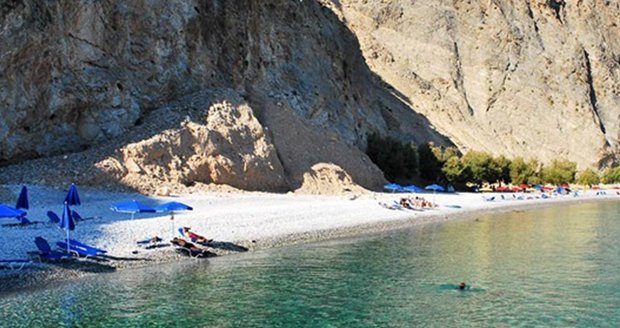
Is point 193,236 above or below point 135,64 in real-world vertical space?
below

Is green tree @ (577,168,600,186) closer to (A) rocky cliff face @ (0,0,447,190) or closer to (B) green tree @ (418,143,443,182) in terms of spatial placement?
(B) green tree @ (418,143,443,182)

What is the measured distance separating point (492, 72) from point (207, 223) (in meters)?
75.6

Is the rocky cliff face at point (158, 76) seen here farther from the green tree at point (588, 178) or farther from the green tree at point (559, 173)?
the green tree at point (588, 178)

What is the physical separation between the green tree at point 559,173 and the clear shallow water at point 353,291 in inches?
2122

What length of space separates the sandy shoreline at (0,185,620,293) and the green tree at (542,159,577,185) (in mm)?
36324

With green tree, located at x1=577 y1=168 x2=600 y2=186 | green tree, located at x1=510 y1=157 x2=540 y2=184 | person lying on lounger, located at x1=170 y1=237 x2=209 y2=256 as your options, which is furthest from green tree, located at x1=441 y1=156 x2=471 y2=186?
person lying on lounger, located at x1=170 y1=237 x2=209 y2=256

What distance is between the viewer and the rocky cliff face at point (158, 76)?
36688 millimetres

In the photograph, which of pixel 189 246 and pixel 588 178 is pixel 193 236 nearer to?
pixel 189 246

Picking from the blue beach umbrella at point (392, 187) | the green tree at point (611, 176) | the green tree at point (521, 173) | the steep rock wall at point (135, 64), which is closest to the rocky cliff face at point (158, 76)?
the steep rock wall at point (135, 64)

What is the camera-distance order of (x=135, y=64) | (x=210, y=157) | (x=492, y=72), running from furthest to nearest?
1. (x=492, y=72)
2. (x=135, y=64)
3. (x=210, y=157)

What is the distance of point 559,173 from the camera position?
8150cm

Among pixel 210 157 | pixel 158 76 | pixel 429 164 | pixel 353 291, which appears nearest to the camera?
pixel 353 291

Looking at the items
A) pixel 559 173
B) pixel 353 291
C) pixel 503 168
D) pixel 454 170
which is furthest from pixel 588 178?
pixel 353 291

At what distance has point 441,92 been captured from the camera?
9138 centimetres
